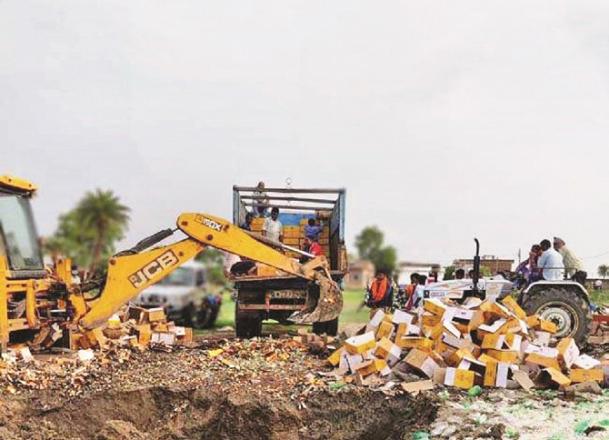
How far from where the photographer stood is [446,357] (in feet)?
31.0

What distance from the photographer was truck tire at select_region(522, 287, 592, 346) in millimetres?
11391

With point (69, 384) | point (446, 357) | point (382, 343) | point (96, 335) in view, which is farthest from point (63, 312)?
point (446, 357)

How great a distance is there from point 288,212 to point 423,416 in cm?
755

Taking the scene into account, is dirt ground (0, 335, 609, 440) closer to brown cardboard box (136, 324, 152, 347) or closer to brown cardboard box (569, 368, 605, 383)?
brown cardboard box (569, 368, 605, 383)

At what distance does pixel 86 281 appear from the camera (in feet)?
35.5

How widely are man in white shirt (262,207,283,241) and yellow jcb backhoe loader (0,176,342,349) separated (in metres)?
3.36

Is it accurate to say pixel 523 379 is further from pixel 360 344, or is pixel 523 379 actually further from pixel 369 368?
pixel 360 344

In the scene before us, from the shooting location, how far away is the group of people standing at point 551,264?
38.1 ft

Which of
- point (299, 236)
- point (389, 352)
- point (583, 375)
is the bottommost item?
point (583, 375)

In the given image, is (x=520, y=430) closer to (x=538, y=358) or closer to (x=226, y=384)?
(x=538, y=358)

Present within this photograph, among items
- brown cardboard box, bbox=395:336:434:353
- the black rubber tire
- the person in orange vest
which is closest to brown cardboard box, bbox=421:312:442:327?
brown cardboard box, bbox=395:336:434:353

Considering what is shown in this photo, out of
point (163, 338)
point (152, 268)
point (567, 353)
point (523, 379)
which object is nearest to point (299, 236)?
point (163, 338)

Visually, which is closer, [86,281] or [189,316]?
[86,281]

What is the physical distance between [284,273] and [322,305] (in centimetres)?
148
